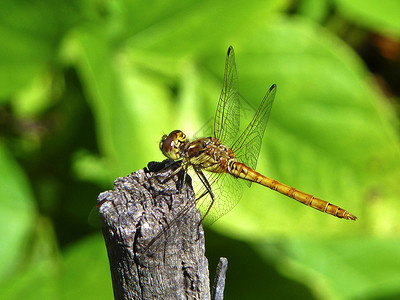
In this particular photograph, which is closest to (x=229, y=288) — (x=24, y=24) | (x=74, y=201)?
(x=74, y=201)

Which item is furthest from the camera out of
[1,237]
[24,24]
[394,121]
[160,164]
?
[394,121]

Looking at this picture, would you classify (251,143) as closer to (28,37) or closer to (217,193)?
(217,193)

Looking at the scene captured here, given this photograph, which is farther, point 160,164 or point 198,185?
point 198,185

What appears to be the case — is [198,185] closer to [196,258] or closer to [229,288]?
→ [196,258]

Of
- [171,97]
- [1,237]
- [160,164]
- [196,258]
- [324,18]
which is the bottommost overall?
[196,258]

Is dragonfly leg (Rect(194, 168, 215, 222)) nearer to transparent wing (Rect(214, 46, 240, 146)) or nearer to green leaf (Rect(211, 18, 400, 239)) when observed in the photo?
transparent wing (Rect(214, 46, 240, 146))

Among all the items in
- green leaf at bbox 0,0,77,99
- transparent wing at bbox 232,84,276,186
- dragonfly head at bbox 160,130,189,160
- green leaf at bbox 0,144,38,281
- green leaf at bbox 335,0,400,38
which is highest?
green leaf at bbox 335,0,400,38

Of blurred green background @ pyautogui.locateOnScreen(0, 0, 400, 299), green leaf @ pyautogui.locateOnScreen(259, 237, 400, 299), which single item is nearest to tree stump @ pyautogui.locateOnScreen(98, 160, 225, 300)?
blurred green background @ pyautogui.locateOnScreen(0, 0, 400, 299)
